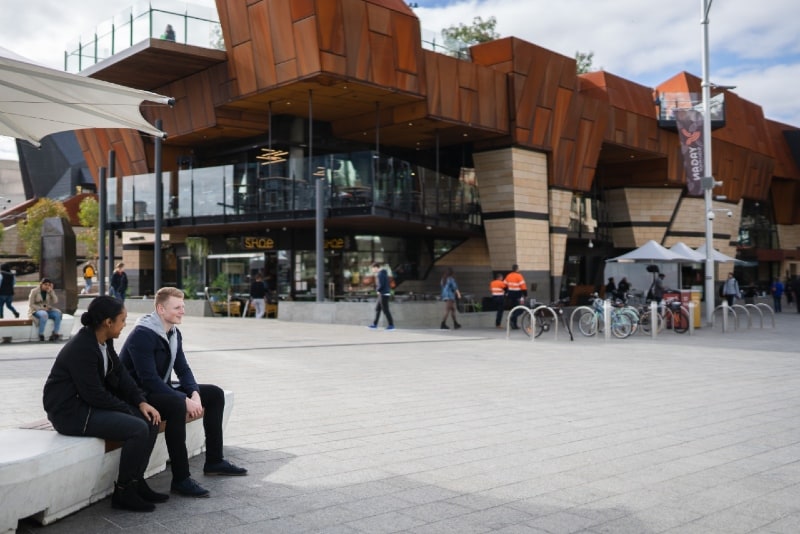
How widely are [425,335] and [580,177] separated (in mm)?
14499

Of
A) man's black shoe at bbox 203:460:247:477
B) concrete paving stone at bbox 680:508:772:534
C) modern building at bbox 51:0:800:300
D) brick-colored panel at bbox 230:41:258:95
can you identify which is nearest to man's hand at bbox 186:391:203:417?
man's black shoe at bbox 203:460:247:477

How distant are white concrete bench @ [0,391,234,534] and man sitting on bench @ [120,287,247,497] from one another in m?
0.22

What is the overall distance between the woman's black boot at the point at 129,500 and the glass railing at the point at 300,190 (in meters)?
18.0

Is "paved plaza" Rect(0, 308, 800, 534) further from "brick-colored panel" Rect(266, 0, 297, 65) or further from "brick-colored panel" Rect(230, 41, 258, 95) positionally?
"brick-colored panel" Rect(230, 41, 258, 95)

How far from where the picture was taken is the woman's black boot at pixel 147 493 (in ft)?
14.4

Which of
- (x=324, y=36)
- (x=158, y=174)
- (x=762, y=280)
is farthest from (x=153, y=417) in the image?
(x=762, y=280)

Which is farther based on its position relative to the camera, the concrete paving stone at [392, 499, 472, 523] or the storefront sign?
the storefront sign

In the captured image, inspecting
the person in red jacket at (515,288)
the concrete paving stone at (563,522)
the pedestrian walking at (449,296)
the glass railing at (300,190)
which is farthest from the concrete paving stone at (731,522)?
the glass railing at (300,190)

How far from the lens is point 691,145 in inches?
980

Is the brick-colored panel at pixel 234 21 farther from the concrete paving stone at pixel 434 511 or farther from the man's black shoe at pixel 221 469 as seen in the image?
the concrete paving stone at pixel 434 511

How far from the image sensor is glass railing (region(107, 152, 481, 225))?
2236 cm

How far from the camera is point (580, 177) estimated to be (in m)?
30.0

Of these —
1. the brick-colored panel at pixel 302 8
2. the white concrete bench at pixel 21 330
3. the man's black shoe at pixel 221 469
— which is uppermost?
the brick-colored panel at pixel 302 8

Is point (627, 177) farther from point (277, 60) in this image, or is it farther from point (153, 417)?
point (153, 417)
